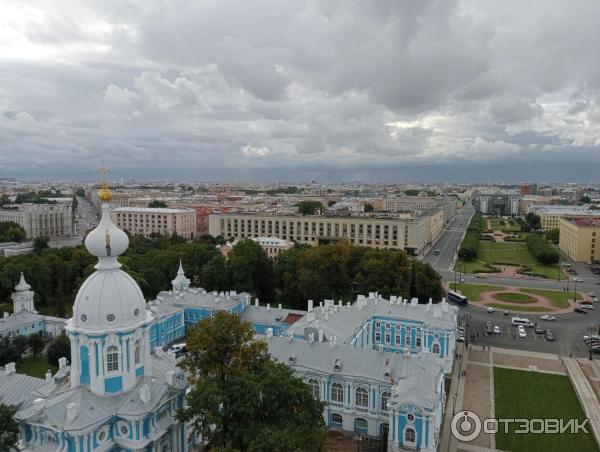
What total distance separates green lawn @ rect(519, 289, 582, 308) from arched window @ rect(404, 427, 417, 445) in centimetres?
4649

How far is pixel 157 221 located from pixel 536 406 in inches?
4449

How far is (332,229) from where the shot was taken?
373 feet

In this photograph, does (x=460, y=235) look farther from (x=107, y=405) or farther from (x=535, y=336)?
(x=107, y=405)

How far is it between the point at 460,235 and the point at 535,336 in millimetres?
95546

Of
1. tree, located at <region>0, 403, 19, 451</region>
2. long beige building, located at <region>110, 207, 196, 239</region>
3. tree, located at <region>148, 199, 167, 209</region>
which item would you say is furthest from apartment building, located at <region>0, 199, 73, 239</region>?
tree, located at <region>0, 403, 19, 451</region>

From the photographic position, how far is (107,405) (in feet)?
74.0

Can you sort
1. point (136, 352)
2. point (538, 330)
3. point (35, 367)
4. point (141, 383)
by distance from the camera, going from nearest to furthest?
point (141, 383), point (136, 352), point (35, 367), point (538, 330)

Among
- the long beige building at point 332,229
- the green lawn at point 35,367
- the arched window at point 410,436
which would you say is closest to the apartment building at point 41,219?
Result: the long beige building at point 332,229

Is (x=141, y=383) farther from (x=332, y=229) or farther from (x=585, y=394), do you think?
(x=332, y=229)

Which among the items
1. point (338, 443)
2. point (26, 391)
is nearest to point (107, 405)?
point (26, 391)

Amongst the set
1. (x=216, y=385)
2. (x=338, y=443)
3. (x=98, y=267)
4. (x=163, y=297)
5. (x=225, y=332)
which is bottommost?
(x=338, y=443)

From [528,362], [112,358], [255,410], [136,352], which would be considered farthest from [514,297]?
[112,358]

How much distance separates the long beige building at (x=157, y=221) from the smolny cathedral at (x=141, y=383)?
96580mm

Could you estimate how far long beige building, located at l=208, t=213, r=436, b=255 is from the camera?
107875mm
